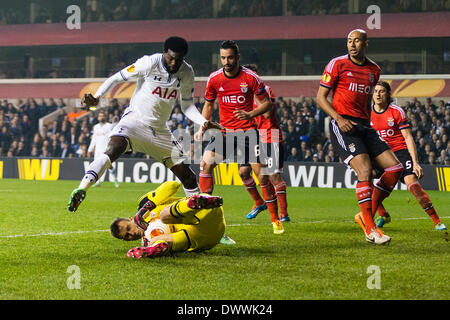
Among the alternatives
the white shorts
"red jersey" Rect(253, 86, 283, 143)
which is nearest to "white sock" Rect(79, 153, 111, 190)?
the white shorts

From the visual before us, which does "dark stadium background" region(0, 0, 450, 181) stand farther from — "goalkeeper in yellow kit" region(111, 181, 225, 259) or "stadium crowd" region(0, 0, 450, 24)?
"goalkeeper in yellow kit" region(111, 181, 225, 259)

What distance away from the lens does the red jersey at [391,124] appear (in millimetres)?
9641

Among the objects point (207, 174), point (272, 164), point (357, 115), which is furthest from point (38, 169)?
point (357, 115)

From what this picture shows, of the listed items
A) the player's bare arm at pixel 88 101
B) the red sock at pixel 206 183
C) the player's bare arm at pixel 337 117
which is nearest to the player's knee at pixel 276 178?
the red sock at pixel 206 183

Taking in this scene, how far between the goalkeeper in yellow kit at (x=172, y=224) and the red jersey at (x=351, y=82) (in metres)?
2.18

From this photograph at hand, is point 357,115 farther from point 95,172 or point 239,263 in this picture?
point 95,172

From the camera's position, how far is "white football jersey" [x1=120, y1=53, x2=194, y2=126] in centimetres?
753

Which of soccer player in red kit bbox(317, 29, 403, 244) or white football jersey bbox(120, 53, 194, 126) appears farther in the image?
soccer player in red kit bbox(317, 29, 403, 244)

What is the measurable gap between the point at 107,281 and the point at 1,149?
2380 centimetres

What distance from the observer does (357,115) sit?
7902 millimetres

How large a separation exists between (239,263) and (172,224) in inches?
32.3

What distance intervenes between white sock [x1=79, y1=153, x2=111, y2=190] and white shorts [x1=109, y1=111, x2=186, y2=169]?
21.3 inches

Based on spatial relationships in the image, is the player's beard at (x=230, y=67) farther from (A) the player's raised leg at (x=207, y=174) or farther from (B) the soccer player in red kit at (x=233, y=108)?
(A) the player's raised leg at (x=207, y=174)
